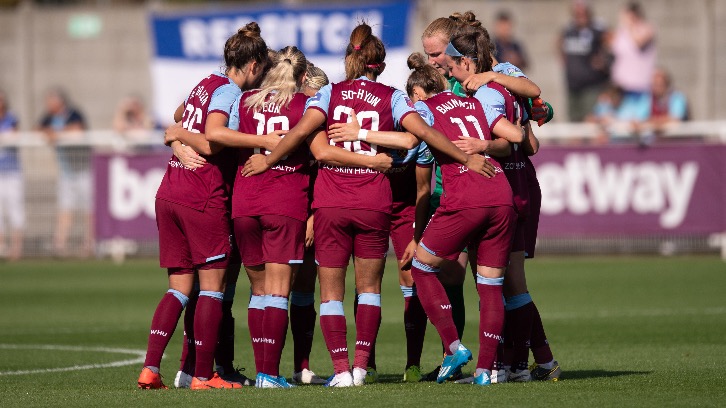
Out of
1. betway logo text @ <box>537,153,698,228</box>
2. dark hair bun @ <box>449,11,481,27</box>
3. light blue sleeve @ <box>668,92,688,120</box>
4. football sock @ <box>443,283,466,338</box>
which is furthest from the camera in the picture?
light blue sleeve @ <box>668,92,688,120</box>

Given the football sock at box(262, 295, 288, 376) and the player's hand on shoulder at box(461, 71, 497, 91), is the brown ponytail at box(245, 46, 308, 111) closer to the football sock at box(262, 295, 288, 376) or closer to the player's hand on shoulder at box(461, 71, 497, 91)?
the player's hand on shoulder at box(461, 71, 497, 91)

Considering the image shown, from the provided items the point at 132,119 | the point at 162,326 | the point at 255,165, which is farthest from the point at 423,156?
the point at 132,119

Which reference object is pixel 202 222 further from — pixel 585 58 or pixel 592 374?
pixel 585 58

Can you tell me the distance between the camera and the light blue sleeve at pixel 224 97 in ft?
26.1

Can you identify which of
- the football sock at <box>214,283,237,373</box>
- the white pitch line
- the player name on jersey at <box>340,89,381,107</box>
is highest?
the player name on jersey at <box>340,89,381,107</box>

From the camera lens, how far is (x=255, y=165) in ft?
26.1

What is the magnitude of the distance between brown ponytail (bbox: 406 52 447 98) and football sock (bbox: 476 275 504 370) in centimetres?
147

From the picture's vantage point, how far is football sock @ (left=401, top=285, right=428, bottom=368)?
28.2ft

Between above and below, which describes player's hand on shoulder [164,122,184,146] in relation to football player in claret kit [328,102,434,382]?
above

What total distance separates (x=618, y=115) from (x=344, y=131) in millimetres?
13294

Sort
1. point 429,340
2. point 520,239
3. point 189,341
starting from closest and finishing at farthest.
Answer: point 520,239 < point 189,341 < point 429,340

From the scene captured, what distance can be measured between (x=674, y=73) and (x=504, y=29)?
4.36 metres

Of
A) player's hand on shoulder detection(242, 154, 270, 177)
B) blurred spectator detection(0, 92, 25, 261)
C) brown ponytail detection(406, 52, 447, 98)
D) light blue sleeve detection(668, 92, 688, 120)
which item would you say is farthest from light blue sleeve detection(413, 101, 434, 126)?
blurred spectator detection(0, 92, 25, 261)

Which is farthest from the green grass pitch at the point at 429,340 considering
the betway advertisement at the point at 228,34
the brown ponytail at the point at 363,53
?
the betway advertisement at the point at 228,34
